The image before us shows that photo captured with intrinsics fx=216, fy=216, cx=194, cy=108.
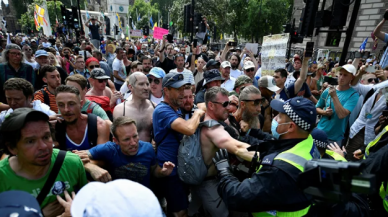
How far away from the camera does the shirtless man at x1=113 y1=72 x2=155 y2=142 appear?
10.7 ft

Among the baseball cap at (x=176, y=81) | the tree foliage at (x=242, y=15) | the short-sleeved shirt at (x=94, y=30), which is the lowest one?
the baseball cap at (x=176, y=81)

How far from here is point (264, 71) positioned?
6.23 meters

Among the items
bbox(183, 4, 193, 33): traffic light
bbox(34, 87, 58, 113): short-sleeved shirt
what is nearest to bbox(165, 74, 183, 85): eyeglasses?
bbox(34, 87, 58, 113): short-sleeved shirt

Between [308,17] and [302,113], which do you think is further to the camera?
[308,17]

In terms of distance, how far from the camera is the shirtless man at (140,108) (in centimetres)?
326

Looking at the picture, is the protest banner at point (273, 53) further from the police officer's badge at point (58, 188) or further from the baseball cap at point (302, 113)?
the police officer's badge at point (58, 188)

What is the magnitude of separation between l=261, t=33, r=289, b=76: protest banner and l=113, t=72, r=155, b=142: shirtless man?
385 cm

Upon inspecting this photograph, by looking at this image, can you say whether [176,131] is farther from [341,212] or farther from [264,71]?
[264,71]

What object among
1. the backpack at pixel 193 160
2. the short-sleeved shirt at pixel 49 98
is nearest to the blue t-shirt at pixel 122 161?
the backpack at pixel 193 160

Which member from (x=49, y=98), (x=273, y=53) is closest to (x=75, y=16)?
(x=49, y=98)

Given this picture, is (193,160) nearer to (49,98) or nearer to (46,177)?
(46,177)

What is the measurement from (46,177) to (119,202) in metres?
1.15

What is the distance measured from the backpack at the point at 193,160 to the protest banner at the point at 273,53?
13.7 feet

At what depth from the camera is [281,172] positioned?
1.65 meters
